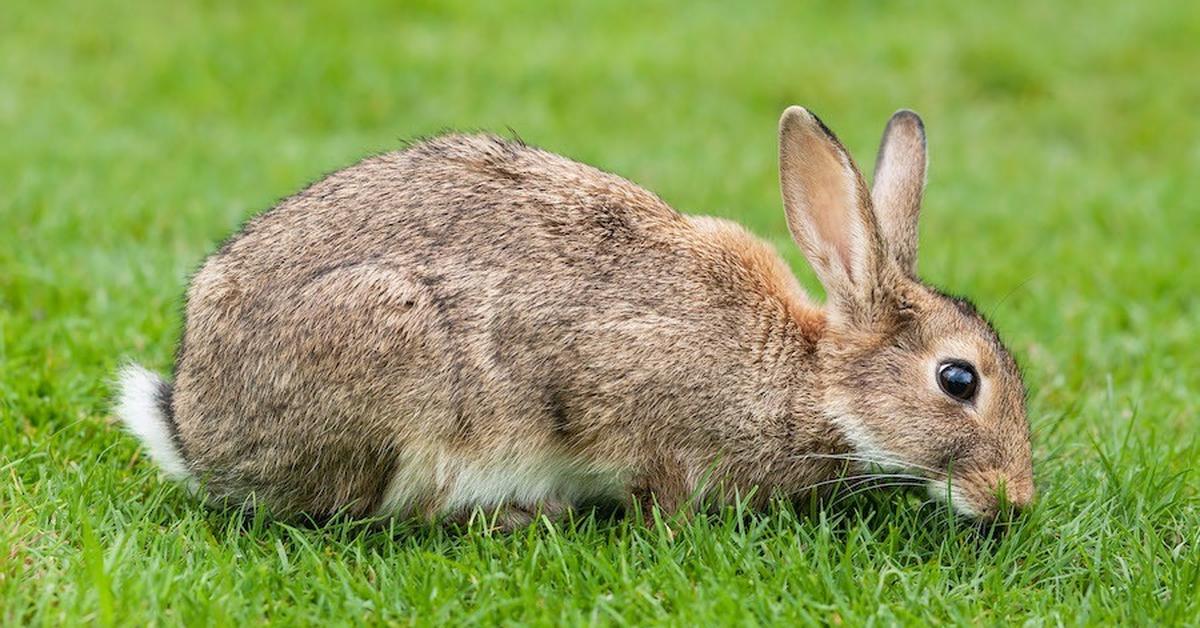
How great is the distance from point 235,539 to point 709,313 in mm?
1678

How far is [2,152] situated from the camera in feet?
30.6

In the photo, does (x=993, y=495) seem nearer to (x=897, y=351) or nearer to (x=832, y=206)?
(x=897, y=351)

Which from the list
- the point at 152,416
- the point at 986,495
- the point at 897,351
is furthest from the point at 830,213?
the point at 152,416

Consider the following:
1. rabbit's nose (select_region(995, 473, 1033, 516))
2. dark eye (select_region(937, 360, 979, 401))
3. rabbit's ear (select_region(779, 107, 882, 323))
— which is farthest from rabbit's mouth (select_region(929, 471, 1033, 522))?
rabbit's ear (select_region(779, 107, 882, 323))

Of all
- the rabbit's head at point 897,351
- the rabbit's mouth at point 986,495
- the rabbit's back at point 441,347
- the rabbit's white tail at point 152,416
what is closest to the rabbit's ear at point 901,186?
the rabbit's head at point 897,351

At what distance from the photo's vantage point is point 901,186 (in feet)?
16.8

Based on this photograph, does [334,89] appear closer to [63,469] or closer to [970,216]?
[970,216]

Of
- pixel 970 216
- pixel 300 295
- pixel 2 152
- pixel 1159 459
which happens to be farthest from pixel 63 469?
pixel 970 216

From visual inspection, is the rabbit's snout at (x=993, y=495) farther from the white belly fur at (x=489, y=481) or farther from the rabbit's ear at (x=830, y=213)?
the white belly fur at (x=489, y=481)

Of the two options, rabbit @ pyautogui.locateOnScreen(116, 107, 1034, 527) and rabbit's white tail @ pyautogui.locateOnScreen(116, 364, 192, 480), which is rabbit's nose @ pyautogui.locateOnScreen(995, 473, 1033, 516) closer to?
rabbit @ pyautogui.locateOnScreen(116, 107, 1034, 527)

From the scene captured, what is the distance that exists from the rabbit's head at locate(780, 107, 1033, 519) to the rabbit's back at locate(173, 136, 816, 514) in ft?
1.04

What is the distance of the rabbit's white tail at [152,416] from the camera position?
4.82 metres

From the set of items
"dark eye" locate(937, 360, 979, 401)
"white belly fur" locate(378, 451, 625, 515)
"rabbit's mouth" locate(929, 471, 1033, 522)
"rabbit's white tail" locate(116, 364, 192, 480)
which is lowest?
"rabbit's white tail" locate(116, 364, 192, 480)

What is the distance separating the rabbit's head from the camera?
456 centimetres
